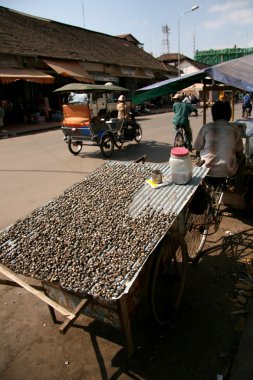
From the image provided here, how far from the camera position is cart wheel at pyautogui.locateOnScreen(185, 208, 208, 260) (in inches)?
149

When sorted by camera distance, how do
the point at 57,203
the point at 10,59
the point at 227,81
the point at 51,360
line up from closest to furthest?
the point at 51,360
the point at 57,203
the point at 227,81
the point at 10,59

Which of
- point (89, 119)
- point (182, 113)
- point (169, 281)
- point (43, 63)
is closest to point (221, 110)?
point (169, 281)

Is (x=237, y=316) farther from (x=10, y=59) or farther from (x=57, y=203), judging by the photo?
(x=10, y=59)

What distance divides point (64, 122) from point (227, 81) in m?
6.98

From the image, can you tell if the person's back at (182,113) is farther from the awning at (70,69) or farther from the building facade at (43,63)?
the awning at (70,69)

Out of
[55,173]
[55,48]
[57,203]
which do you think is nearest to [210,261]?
[57,203]

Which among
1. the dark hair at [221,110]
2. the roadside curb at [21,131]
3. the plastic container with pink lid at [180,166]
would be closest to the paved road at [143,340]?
the plastic container with pink lid at [180,166]

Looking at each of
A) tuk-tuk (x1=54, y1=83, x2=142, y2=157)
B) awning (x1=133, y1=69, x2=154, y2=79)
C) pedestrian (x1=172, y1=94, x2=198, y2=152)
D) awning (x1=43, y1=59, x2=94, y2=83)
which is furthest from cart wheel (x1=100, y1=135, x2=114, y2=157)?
awning (x1=133, y1=69, x2=154, y2=79)

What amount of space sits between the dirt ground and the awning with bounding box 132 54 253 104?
87.1 inches

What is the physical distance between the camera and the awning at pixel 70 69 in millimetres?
19453

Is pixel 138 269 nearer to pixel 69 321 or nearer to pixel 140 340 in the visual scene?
pixel 69 321

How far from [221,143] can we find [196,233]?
1269mm

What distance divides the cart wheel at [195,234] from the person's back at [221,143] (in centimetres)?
78

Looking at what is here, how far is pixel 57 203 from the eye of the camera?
329cm
